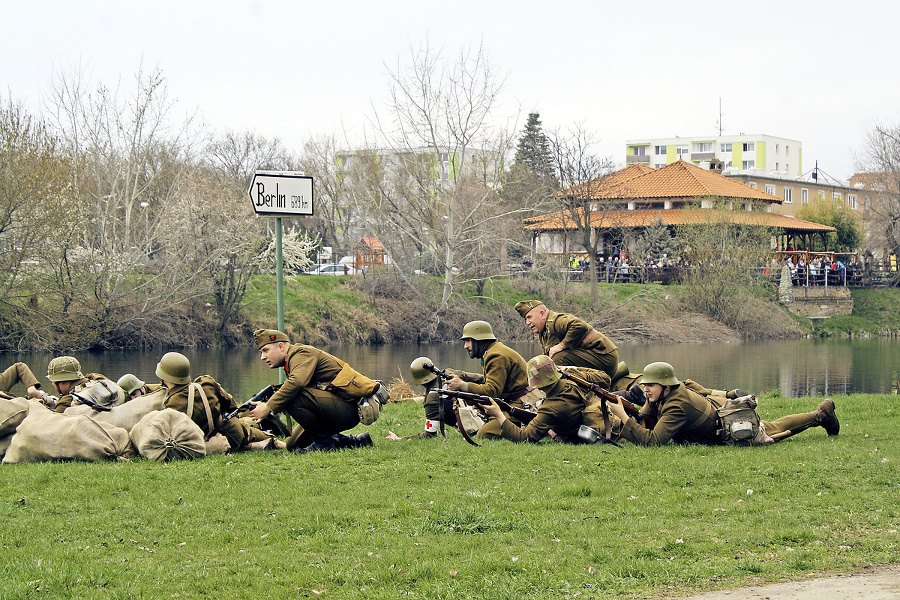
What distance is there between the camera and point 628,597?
5.09m

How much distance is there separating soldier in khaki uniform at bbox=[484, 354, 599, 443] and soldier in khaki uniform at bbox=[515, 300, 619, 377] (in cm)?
110

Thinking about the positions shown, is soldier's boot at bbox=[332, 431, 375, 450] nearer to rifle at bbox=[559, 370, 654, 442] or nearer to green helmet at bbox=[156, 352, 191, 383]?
green helmet at bbox=[156, 352, 191, 383]

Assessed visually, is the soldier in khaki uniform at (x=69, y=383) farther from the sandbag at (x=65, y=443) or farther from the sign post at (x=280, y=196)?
the sign post at (x=280, y=196)

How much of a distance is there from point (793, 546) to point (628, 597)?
152 centimetres

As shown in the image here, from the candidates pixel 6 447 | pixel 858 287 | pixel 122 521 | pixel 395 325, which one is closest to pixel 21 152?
pixel 395 325

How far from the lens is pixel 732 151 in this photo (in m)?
123

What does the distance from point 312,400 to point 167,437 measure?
57.5 inches

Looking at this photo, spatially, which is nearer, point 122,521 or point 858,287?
point 122,521

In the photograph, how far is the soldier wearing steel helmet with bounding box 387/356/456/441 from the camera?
10320mm

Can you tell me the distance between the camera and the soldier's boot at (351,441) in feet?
32.7

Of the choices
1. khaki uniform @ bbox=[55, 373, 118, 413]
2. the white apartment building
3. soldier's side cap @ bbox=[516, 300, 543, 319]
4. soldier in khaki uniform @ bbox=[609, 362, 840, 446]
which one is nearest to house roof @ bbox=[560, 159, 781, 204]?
soldier's side cap @ bbox=[516, 300, 543, 319]

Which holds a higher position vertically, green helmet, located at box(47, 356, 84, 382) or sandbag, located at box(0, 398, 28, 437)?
green helmet, located at box(47, 356, 84, 382)

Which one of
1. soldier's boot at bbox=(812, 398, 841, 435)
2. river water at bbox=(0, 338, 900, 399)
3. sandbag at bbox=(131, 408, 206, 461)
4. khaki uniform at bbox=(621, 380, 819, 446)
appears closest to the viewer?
sandbag at bbox=(131, 408, 206, 461)

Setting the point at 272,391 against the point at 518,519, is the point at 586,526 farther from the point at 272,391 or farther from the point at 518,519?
the point at 272,391
